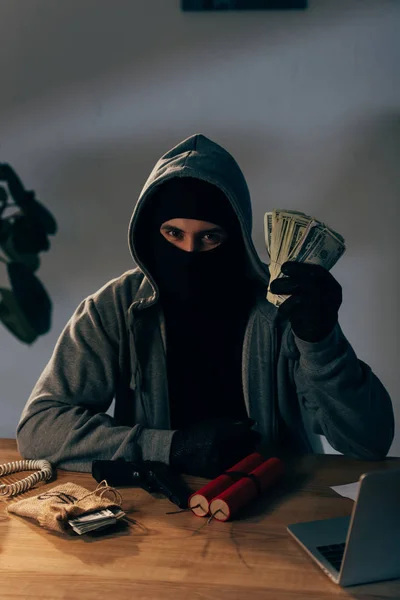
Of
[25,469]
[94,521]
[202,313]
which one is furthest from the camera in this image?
[202,313]

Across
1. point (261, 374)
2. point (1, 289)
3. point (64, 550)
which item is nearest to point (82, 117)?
point (1, 289)

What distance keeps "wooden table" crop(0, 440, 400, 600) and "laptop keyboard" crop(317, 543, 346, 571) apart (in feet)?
0.09

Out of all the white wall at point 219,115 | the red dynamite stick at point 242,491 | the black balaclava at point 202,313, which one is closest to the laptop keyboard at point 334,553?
the red dynamite stick at point 242,491

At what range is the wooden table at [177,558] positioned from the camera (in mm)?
1051

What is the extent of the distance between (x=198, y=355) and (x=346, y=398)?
0.46 meters

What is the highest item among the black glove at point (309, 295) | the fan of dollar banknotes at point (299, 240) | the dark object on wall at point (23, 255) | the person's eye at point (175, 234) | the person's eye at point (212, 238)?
the fan of dollar banknotes at point (299, 240)

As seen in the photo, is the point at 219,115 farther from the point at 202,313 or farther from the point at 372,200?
the point at 202,313

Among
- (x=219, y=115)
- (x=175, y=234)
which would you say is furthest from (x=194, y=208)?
(x=219, y=115)

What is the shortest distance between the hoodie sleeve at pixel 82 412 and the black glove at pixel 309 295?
406mm

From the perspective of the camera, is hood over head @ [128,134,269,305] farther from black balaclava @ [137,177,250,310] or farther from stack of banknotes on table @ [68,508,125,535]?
stack of banknotes on table @ [68,508,125,535]

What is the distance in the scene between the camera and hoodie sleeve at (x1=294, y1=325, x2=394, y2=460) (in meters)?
1.60

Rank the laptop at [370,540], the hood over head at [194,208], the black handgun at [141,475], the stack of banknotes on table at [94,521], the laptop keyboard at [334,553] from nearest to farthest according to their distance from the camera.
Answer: the laptop at [370,540]
the laptop keyboard at [334,553]
the stack of banknotes on table at [94,521]
the black handgun at [141,475]
the hood over head at [194,208]

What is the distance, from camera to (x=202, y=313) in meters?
1.88

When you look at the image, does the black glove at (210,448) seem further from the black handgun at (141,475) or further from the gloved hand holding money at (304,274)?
the gloved hand holding money at (304,274)
